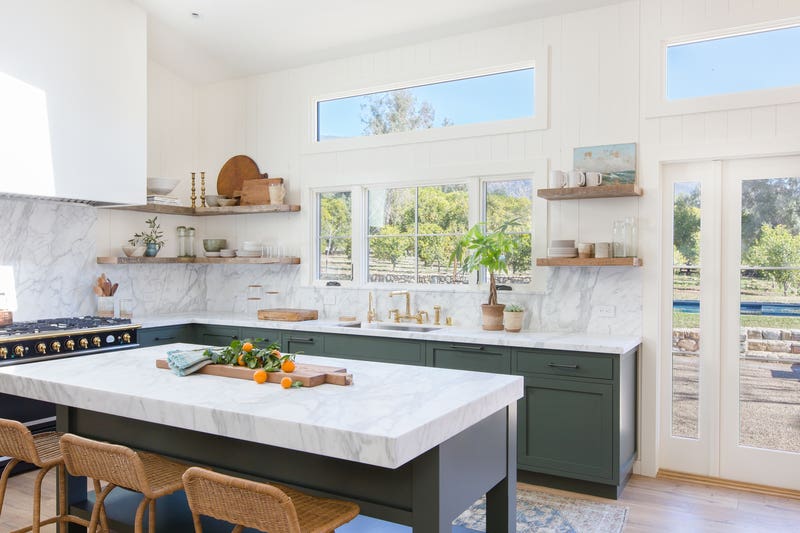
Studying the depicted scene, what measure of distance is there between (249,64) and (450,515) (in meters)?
5.00

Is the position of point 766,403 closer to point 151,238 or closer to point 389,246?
point 389,246

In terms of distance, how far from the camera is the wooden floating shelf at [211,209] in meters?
5.60

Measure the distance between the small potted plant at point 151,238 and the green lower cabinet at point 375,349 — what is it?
1.97 metres

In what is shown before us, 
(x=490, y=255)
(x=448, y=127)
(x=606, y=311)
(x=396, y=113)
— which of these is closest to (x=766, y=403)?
(x=606, y=311)

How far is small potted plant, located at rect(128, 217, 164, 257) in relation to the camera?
572cm

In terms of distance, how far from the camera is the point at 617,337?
4.28 metres

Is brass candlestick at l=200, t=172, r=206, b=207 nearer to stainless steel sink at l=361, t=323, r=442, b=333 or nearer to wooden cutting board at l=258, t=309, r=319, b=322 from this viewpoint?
wooden cutting board at l=258, t=309, r=319, b=322

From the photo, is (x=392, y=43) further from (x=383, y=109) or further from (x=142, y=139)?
(x=142, y=139)

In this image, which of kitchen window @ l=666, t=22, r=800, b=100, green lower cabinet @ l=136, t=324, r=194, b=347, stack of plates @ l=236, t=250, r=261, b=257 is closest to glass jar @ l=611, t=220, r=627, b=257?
kitchen window @ l=666, t=22, r=800, b=100

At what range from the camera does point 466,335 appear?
4312mm

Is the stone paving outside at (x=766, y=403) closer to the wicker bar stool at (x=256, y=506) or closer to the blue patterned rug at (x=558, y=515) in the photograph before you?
the blue patterned rug at (x=558, y=515)

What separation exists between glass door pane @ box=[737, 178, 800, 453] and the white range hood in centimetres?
458

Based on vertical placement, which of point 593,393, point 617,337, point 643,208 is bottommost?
point 593,393

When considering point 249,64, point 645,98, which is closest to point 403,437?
point 645,98
